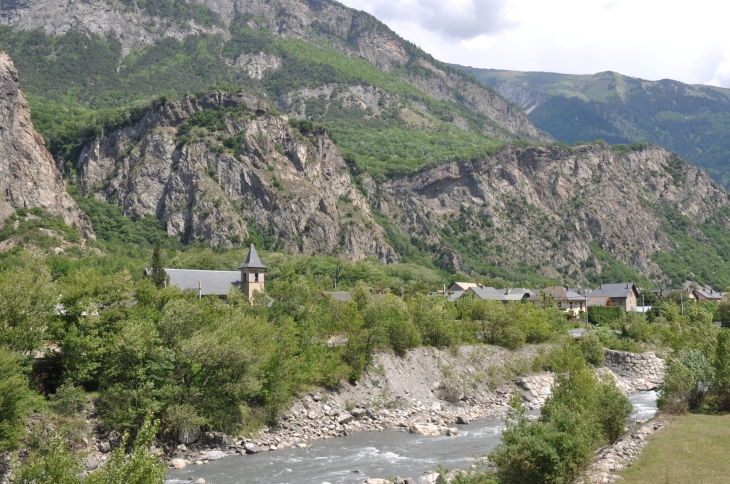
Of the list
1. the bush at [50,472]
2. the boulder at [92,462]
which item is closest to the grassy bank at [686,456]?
the bush at [50,472]

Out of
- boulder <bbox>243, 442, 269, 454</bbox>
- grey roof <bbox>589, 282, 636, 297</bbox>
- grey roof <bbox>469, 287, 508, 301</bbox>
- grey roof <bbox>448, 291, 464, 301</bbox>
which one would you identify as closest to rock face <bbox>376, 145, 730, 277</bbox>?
grey roof <bbox>448, 291, 464, 301</bbox>

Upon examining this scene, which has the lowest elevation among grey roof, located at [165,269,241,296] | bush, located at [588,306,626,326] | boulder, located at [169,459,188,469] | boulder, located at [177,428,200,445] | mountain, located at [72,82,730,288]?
boulder, located at [169,459,188,469]

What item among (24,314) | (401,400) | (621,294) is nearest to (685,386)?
(401,400)

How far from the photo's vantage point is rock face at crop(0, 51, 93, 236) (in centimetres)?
11106

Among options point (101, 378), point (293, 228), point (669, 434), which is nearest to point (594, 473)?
point (669, 434)

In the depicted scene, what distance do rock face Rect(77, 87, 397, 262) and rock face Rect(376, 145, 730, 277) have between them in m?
31.3

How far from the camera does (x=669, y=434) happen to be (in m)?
28.7

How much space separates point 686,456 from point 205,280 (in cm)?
5502

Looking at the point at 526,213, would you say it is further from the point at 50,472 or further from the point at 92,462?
the point at 50,472

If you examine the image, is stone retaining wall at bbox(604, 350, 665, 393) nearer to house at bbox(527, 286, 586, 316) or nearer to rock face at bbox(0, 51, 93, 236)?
house at bbox(527, 286, 586, 316)

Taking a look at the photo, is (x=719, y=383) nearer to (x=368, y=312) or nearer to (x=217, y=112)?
(x=368, y=312)

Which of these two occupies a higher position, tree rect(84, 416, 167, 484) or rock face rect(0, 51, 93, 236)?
rock face rect(0, 51, 93, 236)

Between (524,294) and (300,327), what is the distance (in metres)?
63.6

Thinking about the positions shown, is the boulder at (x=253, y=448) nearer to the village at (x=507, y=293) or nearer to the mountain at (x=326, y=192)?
the village at (x=507, y=293)
